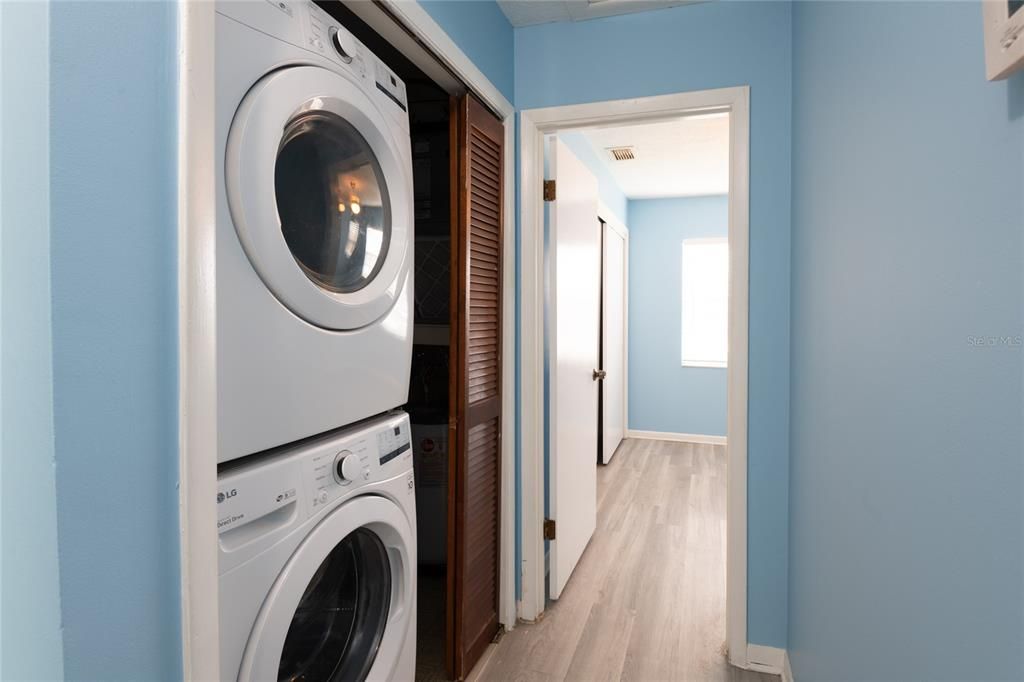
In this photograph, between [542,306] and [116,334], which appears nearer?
[116,334]

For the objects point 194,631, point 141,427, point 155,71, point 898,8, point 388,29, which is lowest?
point 194,631

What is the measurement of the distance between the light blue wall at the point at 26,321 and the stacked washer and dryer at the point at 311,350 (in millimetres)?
235

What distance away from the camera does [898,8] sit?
0.85 meters

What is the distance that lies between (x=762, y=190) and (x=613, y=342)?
3.10 meters

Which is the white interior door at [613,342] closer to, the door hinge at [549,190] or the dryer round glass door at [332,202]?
the door hinge at [549,190]

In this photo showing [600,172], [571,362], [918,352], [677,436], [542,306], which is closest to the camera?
[918,352]

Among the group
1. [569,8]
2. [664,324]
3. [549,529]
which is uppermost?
[569,8]

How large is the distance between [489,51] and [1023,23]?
5.90ft

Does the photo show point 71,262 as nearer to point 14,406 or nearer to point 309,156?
point 14,406

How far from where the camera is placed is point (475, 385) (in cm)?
197

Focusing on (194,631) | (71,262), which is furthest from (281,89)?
(194,631)

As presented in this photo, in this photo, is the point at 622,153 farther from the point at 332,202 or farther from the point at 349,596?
the point at 349,596

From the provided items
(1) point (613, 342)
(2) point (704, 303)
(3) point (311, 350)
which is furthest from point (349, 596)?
(2) point (704, 303)

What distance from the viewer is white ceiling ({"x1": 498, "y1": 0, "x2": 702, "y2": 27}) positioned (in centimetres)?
205
